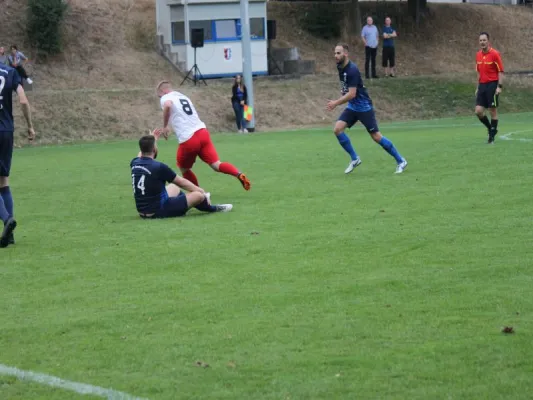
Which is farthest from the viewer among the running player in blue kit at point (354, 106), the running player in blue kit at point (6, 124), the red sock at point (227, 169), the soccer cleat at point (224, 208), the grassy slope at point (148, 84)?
the grassy slope at point (148, 84)

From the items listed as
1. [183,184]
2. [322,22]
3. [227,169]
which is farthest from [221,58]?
[183,184]

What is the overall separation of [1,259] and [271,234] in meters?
2.89

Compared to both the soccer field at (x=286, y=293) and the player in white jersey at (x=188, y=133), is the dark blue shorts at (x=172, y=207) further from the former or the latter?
the player in white jersey at (x=188, y=133)

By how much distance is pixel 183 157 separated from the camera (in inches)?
630

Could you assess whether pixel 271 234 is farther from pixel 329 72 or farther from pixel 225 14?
pixel 329 72

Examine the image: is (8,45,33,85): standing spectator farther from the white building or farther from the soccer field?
the soccer field

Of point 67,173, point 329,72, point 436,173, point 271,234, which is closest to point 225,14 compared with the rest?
point 329,72

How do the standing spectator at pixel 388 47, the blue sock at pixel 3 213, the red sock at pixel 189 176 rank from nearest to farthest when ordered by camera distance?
the blue sock at pixel 3 213
the red sock at pixel 189 176
the standing spectator at pixel 388 47

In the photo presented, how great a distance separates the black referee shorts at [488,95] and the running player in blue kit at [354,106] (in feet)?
17.1

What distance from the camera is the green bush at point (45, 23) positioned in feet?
140

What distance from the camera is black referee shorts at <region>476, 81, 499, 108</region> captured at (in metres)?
22.9

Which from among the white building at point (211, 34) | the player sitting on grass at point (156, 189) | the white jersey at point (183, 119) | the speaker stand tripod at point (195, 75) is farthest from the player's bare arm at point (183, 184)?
the white building at point (211, 34)

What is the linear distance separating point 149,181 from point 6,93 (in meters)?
2.31

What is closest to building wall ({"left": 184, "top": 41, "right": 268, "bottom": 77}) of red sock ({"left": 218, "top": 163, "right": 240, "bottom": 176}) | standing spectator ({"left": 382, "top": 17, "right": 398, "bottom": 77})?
standing spectator ({"left": 382, "top": 17, "right": 398, "bottom": 77})
